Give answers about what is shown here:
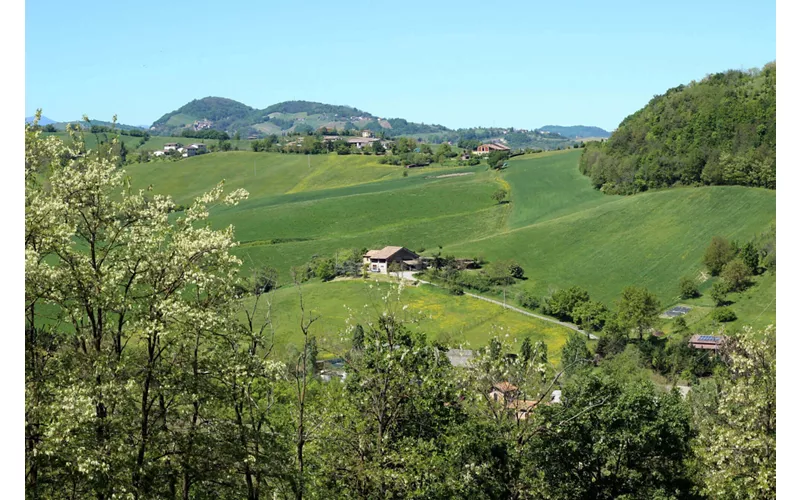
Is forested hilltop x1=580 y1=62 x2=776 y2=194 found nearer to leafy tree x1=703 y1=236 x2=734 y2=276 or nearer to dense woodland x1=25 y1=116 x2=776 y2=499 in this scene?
leafy tree x1=703 y1=236 x2=734 y2=276

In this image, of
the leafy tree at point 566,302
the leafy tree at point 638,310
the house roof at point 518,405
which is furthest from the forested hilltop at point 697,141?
the house roof at point 518,405

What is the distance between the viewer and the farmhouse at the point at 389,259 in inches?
3832

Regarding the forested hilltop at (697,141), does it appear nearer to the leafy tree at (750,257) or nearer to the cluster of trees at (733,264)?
the cluster of trees at (733,264)

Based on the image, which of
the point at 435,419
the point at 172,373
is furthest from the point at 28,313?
the point at 435,419

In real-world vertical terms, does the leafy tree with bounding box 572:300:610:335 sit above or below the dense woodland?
below

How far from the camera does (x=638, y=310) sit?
3022 inches

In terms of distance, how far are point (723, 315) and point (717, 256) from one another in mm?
14563

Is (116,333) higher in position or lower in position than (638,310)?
higher

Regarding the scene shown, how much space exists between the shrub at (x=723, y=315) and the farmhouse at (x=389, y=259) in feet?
116

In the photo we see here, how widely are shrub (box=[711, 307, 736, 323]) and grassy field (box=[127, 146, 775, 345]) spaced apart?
0.84 metres

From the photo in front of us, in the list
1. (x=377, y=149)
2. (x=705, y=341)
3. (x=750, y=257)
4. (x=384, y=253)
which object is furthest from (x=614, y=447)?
(x=377, y=149)

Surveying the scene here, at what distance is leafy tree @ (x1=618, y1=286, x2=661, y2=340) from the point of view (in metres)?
75.9

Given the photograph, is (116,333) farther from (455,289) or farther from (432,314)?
(455,289)

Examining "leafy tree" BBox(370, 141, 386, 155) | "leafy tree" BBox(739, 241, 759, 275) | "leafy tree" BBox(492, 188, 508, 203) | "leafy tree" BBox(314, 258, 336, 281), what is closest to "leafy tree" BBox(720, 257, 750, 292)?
"leafy tree" BBox(739, 241, 759, 275)
